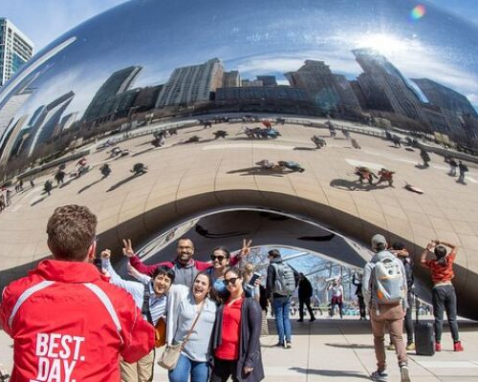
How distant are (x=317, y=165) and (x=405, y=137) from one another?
83 cm

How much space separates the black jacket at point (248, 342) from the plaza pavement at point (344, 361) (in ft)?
3.80

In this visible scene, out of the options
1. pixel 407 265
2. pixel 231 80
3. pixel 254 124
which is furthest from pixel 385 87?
pixel 407 265

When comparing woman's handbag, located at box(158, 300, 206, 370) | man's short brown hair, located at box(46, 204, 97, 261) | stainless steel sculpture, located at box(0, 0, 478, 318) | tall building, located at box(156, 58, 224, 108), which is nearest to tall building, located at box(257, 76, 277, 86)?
stainless steel sculpture, located at box(0, 0, 478, 318)

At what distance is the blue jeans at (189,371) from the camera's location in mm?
2918

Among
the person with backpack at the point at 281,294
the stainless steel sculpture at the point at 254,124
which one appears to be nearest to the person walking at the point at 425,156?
the stainless steel sculpture at the point at 254,124

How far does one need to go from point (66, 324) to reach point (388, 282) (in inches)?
123

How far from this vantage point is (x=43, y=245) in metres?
4.92

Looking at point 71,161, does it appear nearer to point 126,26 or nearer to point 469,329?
point 126,26

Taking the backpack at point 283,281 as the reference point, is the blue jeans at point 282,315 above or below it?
below

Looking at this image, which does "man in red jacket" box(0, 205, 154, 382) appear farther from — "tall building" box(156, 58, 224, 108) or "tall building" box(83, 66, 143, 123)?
"tall building" box(83, 66, 143, 123)

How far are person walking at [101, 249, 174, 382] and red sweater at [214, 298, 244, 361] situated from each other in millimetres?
405

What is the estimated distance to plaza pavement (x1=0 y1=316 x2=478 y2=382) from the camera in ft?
13.7

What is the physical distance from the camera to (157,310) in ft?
11.1

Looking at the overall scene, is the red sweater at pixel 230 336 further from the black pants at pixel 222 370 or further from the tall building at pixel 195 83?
the tall building at pixel 195 83
